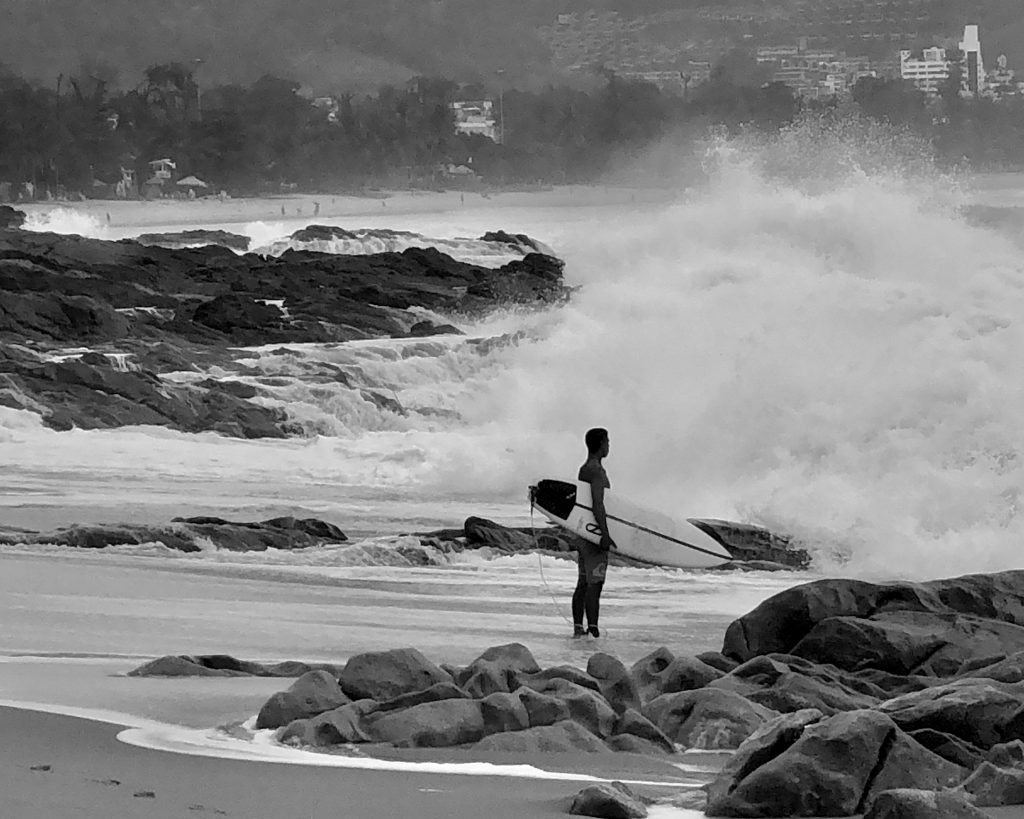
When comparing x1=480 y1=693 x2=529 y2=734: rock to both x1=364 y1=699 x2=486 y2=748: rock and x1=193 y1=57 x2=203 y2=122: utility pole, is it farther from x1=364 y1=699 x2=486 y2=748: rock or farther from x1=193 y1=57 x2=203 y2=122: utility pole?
x1=193 y1=57 x2=203 y2=122: utility pole

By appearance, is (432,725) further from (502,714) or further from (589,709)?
(589,709)

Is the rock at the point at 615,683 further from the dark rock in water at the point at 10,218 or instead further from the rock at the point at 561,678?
the dark rock in water at the point at 10,218

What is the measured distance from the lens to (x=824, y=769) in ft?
9.27

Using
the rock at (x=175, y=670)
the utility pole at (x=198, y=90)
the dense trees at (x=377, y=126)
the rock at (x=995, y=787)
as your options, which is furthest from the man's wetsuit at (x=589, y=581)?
the utility pole at (x=198, y=90)

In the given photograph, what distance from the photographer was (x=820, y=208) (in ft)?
51.7

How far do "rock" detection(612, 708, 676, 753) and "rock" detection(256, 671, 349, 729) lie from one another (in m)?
0.54

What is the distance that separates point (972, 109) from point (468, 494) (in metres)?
12.0

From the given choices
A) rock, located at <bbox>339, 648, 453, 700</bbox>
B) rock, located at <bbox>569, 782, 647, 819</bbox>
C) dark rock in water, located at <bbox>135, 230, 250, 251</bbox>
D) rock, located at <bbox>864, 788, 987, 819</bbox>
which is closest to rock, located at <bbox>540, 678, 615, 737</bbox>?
rock, located at <bbox>339, 648, 453, 700</bbox>

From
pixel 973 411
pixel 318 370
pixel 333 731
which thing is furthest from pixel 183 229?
pixel 333 731

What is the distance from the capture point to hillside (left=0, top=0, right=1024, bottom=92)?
19797 millimetres

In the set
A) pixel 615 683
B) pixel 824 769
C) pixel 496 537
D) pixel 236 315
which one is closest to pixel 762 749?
pixel 824 769

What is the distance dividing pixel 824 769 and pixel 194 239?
1559cm

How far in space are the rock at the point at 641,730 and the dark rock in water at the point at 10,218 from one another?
14998 millimetres

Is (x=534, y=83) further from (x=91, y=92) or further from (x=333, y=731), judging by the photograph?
(x=333, y=731)
